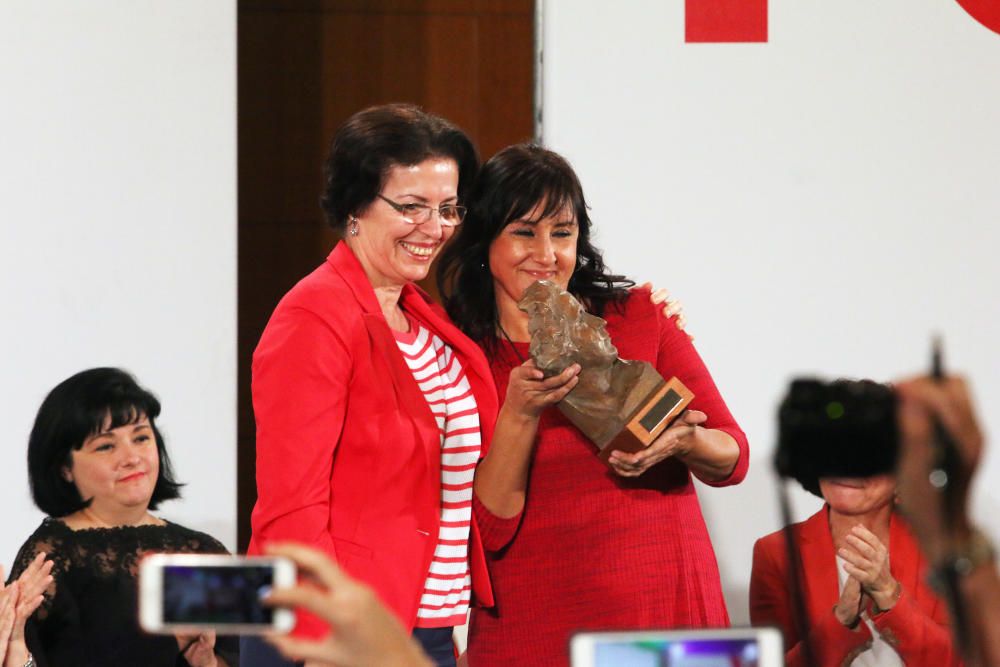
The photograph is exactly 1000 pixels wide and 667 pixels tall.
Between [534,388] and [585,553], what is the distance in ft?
1.15

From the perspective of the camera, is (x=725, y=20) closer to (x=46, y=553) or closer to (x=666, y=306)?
(x=666, y=306)

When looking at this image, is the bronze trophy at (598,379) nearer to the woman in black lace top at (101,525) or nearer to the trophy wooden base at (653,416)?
the trophy wooden base at (653,416)

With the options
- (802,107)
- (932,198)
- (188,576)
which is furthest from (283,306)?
(932,198)

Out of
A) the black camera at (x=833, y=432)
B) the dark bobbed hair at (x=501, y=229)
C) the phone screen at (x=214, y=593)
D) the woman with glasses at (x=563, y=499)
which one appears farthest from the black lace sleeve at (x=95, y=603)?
the black camera at (x=833, y=432)

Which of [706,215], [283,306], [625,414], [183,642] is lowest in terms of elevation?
[183,642]

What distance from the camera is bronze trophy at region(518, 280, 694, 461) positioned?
217 cm

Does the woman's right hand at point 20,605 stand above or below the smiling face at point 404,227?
below

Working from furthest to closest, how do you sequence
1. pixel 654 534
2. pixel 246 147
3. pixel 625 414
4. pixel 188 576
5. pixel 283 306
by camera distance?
1. pixel 246 147
2. pixel 654 534
3. pixel 625 414
4. pixel 283 306
5. pixel 188 576

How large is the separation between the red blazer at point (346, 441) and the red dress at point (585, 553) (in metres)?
0.26

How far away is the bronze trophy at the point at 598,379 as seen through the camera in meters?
2.17

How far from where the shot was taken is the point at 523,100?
403 centimetres

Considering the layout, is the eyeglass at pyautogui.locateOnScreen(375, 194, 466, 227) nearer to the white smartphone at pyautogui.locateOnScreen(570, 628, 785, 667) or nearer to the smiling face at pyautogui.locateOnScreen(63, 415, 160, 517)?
the smiling face at pyautogui.locateOnScreen(63, 415, 160, 517)

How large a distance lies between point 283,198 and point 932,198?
1865mm

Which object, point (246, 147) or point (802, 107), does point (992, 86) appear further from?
point (246, 147)
